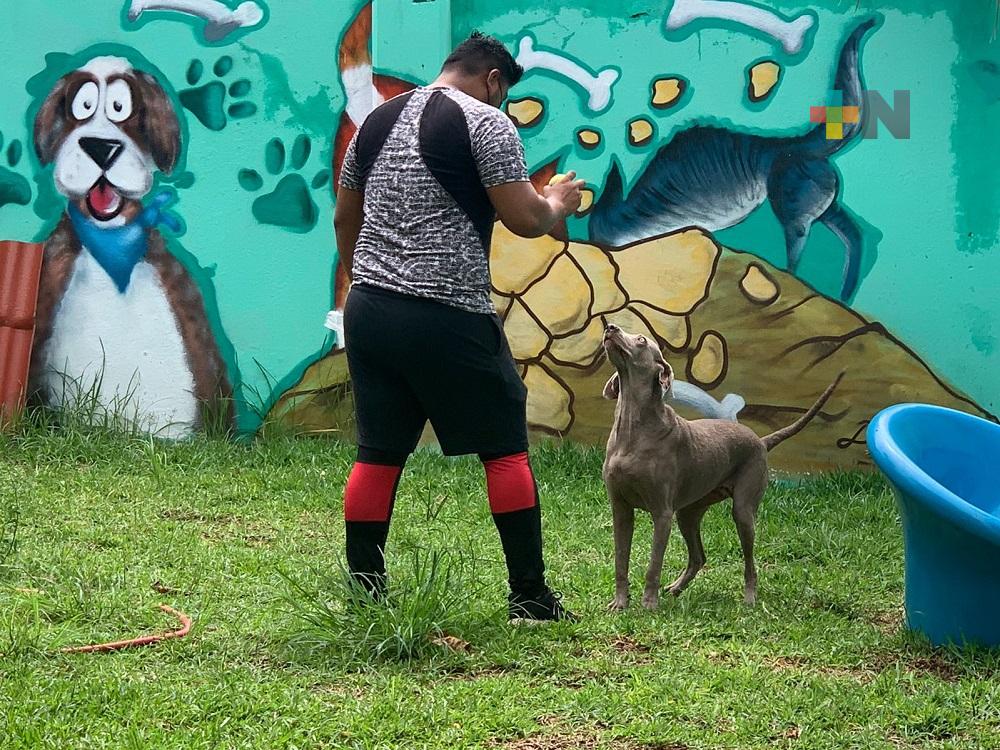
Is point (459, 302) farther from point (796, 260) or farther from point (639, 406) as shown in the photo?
point (796, 260)

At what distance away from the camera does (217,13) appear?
7574 millimetres

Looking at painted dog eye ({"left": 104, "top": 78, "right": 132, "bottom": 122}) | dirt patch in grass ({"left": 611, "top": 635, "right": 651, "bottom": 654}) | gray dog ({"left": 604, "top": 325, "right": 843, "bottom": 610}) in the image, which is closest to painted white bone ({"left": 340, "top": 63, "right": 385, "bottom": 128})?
painted dog eye ({"left": 104, "top": 78, "right": 132, "bottom": 122})

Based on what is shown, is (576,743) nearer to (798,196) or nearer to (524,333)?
(524,333)

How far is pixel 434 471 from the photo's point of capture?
22.5ft

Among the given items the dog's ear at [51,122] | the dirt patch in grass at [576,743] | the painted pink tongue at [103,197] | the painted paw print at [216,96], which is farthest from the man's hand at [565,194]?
the dog's ear at [51,122]

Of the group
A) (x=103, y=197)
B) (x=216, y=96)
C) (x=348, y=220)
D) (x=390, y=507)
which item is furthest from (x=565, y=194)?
(x=103, y=197)

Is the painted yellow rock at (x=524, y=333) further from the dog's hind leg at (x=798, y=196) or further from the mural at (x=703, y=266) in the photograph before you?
the dog's hind leg at (x=798, y=196)

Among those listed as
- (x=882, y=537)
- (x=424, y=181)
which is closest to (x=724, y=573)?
(x=882, y=537)

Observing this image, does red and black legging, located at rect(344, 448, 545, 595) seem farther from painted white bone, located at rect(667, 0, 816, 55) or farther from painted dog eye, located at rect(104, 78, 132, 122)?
painted dog eye, located at rect(104, 78, 132, 122)

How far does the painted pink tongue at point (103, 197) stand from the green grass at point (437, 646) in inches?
84.7

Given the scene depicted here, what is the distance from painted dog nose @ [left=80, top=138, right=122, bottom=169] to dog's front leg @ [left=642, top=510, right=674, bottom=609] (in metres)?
4.63

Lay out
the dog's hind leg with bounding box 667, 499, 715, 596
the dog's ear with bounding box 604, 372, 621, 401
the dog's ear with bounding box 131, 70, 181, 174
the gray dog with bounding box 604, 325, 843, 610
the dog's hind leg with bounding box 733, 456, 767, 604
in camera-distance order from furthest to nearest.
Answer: the dog's ear with bounding box 131, 70, 181, 174 → the dog's hind leg with bounding box 667, 499, 715, 596 → the dog's hind leg with bounding box 733, 456, 767, 604 → the dog's ear with bounding box 604, 372, 621, 401 → the gray dog with bounding box 604, 325, 843, 610

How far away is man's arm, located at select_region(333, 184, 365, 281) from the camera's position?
4.20 metres

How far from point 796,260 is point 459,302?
360cm
